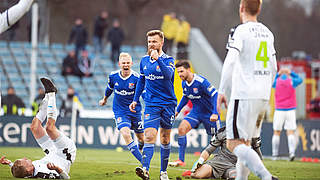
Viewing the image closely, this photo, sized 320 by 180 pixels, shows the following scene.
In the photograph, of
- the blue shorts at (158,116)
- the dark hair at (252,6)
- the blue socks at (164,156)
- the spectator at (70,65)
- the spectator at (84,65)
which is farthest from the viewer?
the spectator at (84,65)

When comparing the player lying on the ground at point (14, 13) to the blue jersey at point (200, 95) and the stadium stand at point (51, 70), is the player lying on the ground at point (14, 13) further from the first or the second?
the stadium stand at point (51, 70)

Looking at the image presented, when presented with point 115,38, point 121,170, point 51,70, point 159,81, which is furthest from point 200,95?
point 51,70

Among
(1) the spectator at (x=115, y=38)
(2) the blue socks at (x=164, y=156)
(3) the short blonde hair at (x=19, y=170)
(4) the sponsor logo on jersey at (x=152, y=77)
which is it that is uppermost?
(1) the spectator at (x=115, y=38)

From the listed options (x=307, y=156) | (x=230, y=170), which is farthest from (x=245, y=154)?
(x=307, y=156)

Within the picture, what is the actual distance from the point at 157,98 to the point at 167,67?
510 mm

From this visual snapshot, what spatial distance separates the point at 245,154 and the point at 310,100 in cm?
2383

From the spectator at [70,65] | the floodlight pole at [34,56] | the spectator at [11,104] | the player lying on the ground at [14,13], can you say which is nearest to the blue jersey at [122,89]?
the player lying on the ground at [14,13]

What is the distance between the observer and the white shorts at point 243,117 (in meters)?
7.97

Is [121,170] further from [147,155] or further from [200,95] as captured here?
[200,95]

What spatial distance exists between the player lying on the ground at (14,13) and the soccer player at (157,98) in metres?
2.30

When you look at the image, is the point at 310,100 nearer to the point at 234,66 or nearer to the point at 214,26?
the point at 234,66

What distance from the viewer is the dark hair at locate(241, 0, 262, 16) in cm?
807

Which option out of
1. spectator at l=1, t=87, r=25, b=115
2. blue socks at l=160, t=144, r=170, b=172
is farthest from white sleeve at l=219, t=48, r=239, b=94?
spectator at l=1, t=87, r=25, b=115

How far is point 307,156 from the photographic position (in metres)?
19.7
